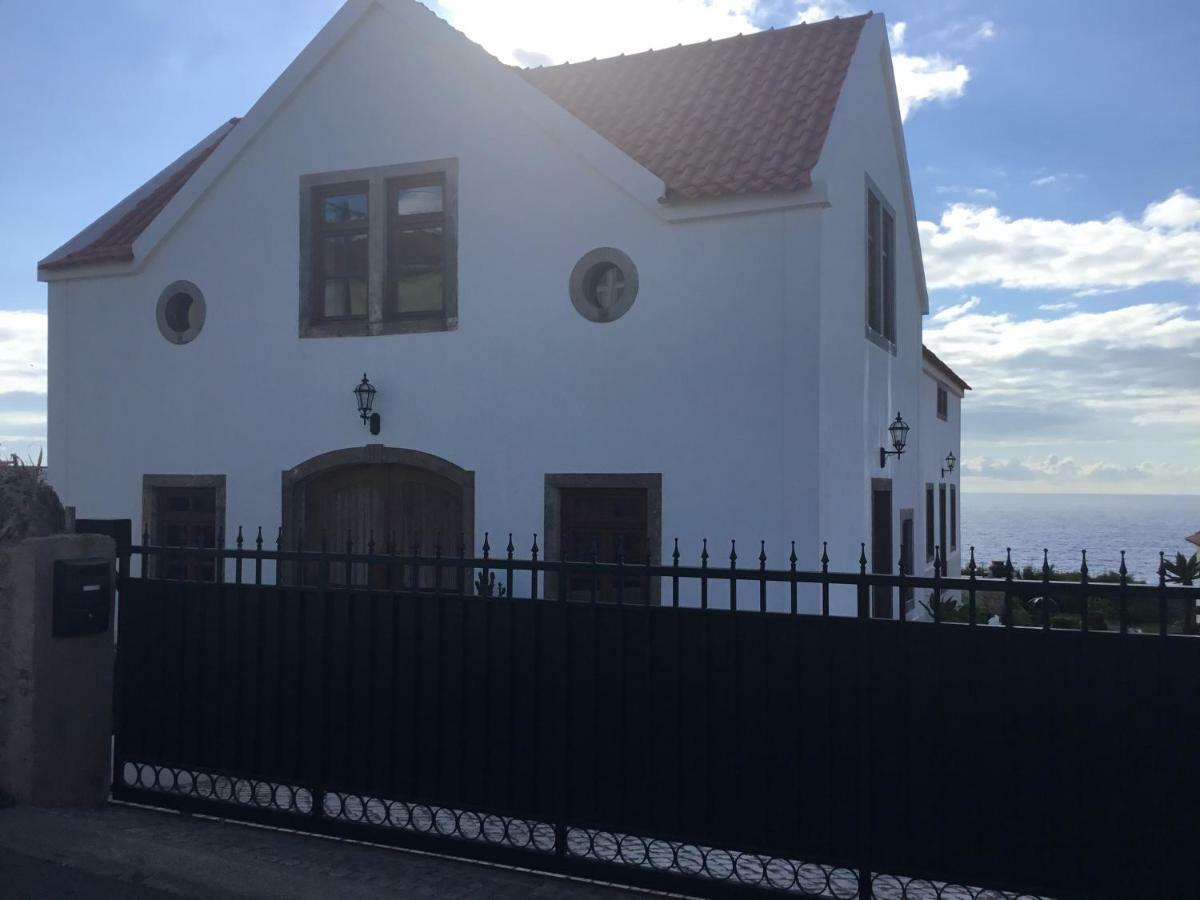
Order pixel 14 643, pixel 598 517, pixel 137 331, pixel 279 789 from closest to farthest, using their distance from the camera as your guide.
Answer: pixel 14 643 → pixel 279 789 → pixel 598 517 → pixel 137 331

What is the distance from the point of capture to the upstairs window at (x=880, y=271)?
13742 mm

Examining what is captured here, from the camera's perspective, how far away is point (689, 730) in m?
5.54

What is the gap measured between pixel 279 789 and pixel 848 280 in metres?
8.27

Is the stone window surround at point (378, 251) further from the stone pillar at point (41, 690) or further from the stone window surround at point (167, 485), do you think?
the stone pillar at point (41, 690)

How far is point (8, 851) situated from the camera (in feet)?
20.3

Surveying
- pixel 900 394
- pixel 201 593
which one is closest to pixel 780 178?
pixel 900 394

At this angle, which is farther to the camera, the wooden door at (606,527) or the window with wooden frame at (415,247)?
the window with wooden frame at (415,247)

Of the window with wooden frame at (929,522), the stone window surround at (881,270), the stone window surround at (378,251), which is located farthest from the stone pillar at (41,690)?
the window with wooden frame at (929,522)

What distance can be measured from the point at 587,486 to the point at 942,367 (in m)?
12.2

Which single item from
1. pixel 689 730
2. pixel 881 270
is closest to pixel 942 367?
pixel 881 270

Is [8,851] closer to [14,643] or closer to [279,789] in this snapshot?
[14,643]

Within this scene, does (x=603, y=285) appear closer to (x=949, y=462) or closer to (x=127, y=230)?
(x=127, y=230)

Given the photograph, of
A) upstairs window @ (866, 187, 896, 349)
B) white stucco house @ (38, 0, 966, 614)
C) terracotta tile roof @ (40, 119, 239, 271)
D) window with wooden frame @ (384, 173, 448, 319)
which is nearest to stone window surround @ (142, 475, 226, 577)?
white stucco house @ (38, 0, 966, 614)

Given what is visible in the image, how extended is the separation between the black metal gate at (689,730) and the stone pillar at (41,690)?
32 cm
